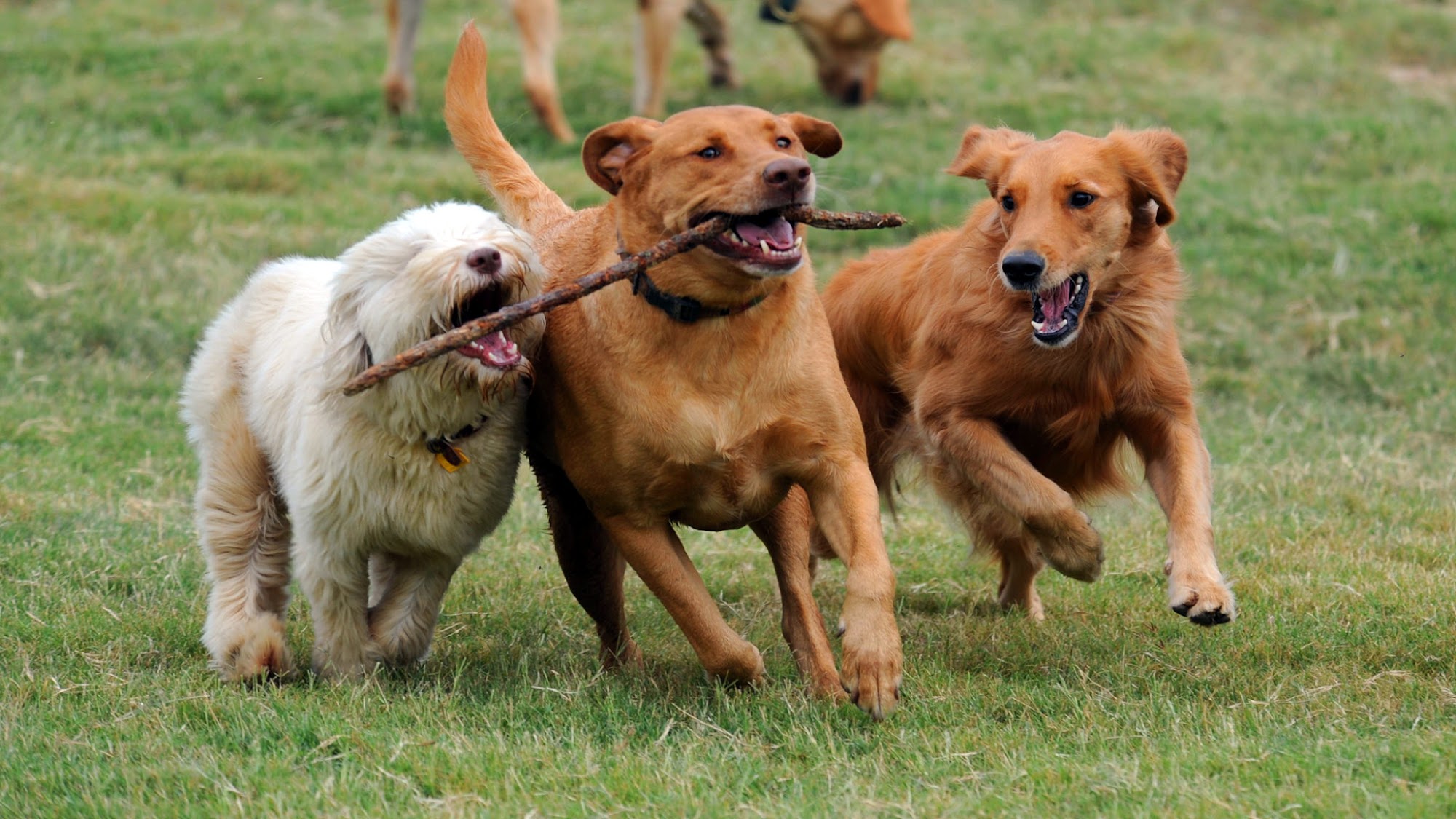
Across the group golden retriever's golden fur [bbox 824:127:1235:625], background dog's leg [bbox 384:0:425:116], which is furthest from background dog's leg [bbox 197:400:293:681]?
background dog's leg [bbox 384:0:425:116]

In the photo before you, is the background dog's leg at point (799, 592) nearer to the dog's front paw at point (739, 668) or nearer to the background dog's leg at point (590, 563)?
the dog's front paw at point (739, 668)

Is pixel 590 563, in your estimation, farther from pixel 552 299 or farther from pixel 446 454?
pixel 552 299

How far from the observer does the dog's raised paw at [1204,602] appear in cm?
489

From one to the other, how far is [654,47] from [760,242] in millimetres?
9566

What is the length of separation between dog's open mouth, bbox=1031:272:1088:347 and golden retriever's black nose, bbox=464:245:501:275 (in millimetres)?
1779

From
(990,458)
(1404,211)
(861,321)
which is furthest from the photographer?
(1404,211)

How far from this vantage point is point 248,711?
15.7 ft

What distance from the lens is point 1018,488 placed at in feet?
17.6

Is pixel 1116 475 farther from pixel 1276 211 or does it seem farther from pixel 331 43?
pixel 331 43

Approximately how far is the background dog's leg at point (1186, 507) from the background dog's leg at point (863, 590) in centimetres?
92

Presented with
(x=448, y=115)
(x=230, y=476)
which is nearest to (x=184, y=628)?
(x=230, y=476)

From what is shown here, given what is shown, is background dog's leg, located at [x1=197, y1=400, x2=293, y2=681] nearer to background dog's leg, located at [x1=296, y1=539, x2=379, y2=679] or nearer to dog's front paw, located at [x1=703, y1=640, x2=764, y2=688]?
background dog's leg, located at [x1=296, y1=539, x2=379, y2=679]

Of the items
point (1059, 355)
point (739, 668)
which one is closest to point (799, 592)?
point (739, 668)

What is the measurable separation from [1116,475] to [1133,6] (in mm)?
13406
